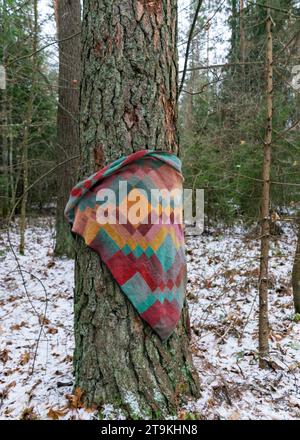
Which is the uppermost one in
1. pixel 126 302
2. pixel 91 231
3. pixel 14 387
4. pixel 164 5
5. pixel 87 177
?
pixel 164 5

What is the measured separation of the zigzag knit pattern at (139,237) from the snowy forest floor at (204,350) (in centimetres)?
59

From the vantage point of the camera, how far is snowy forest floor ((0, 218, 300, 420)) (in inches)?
68.2

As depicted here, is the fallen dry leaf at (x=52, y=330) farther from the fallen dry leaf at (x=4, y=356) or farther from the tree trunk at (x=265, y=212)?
the tree trunk at (x=265, y=212)

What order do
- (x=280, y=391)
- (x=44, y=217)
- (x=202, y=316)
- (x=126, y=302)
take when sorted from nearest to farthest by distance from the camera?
(x=126, y=302) → (x=280, y=391) → (x=202, y=316) → (x=44, y=217)

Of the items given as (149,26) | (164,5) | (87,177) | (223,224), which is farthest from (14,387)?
(223,224)

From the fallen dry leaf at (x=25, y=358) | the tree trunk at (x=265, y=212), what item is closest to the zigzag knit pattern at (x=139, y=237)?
the tree trunk at (x=265, y=212)

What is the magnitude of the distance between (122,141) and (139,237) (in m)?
0.51

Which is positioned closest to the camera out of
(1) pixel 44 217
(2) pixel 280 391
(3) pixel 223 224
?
(2) pixel 280 391

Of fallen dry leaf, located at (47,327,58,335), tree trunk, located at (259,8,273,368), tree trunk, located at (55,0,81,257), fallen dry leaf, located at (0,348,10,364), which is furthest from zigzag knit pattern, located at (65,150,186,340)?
tree trunk, located at (55,0,81,257)

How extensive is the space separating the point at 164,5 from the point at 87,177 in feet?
3.28

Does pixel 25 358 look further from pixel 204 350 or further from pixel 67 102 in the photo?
pixel 67 102

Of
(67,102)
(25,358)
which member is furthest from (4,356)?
(67,102)

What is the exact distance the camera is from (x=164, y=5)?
163 cm

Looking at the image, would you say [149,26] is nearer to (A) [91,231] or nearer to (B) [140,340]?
(A) [91,231]
